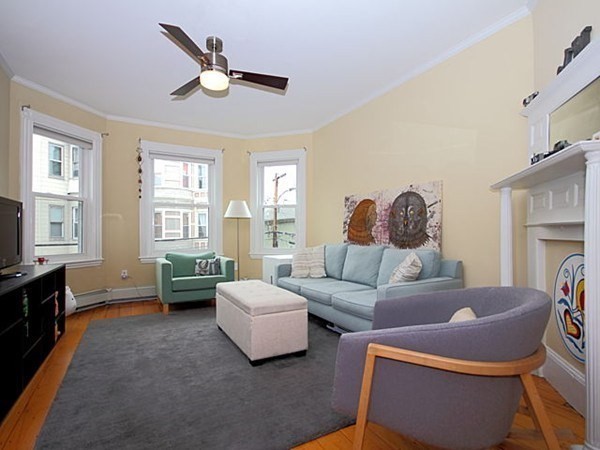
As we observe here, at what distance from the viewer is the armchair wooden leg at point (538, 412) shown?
1196 mm

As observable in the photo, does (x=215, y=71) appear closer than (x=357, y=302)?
Yes

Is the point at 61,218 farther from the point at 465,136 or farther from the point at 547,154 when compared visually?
the point at 547,154

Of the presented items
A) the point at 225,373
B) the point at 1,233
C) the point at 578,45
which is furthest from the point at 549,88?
the point at 1,233

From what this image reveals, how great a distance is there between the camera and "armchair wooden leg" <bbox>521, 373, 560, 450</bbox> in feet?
3.92

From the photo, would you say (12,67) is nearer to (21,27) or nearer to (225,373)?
(21,27)

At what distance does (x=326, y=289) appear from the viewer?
336cm

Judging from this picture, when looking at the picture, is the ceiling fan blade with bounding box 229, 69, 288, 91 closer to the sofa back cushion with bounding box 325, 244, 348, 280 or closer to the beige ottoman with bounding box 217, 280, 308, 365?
the beige ottoman with bounding box 217, 280, 308, 365

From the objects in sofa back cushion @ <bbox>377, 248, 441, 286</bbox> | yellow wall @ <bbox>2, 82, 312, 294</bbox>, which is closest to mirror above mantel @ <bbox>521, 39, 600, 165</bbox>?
sofa back cushion @ <bbox>377, 248, 441, 286</bbox>

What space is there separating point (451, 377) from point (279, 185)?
15.2 feet

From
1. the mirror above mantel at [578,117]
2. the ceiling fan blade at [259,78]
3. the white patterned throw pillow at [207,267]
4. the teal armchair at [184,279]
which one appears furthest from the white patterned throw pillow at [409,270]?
the white patterned throw pillow at [207,267]

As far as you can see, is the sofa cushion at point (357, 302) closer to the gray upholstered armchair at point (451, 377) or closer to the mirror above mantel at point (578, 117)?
the gray upholstered armchair at point (451, 377)

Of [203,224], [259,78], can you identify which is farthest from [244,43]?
[203,224]

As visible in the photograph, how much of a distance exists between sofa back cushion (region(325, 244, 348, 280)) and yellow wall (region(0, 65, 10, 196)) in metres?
3.57

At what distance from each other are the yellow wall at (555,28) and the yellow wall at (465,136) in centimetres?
10
